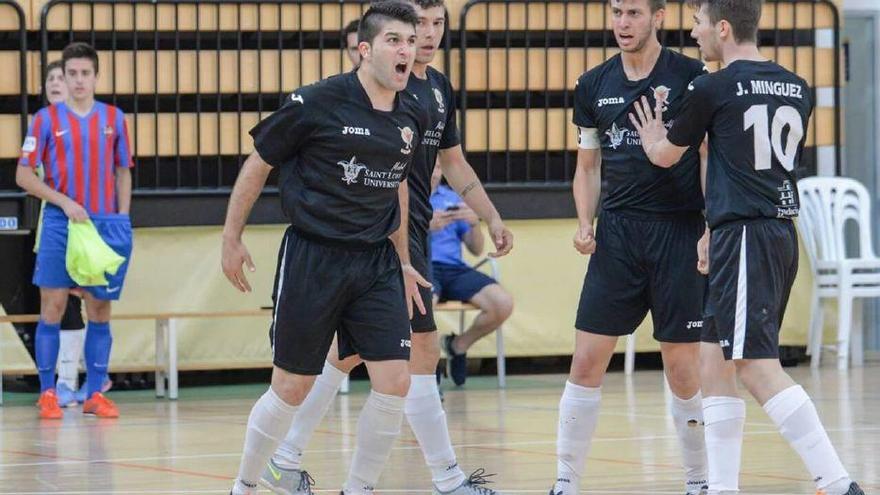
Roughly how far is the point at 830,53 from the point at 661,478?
7583 millimetres

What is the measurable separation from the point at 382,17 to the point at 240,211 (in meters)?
0.81

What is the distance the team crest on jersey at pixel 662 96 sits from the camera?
6070mm

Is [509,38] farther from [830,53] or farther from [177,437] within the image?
[177,437]

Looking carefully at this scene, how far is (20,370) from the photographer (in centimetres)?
1150

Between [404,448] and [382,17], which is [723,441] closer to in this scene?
[382,17]

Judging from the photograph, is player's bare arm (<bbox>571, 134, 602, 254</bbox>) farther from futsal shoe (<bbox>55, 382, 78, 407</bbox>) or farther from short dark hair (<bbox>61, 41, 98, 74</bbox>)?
futsal shoe (<bbox>55, 382, 78, 407</bbox>)

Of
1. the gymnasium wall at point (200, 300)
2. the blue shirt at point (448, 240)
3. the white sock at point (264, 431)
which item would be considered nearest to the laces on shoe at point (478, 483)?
the white sock at point (264, 431)

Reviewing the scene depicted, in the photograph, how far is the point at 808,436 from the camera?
5.36 meters

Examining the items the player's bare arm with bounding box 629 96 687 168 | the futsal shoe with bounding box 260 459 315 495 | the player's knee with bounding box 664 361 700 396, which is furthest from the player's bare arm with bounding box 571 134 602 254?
the futsal shoe with bounding box 260 459 315 495

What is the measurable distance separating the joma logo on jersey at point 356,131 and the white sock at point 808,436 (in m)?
1.60

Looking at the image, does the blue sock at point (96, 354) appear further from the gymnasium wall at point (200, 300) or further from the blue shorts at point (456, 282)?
the blue shorts at point (456, 282)

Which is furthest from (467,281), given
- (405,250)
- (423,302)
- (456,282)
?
(405,250)

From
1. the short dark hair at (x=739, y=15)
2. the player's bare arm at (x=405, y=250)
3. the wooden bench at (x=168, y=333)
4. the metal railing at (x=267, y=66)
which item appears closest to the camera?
the short dark hair at (x=739, y=15)

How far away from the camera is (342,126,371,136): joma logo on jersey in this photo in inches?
221
